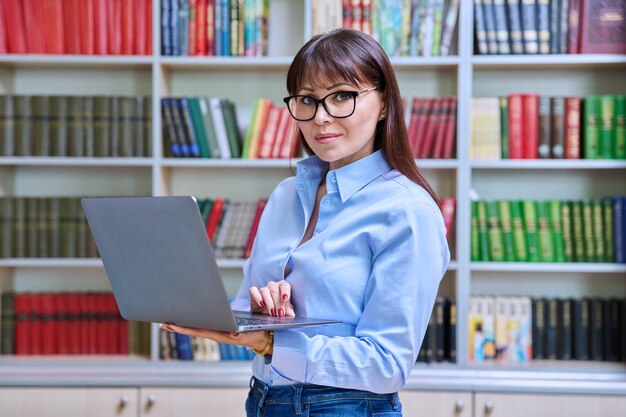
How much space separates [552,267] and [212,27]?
1.54m

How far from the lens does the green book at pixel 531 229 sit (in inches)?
118

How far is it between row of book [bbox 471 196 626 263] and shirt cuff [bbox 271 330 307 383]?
1.86 meters

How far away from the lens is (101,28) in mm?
3039

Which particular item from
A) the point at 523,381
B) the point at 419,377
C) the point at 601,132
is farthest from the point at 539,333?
the point at 601,132

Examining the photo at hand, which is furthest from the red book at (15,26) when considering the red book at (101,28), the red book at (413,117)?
the red book at (413,117)

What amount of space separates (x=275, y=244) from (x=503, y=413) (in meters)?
1.63

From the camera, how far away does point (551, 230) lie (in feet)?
9.86

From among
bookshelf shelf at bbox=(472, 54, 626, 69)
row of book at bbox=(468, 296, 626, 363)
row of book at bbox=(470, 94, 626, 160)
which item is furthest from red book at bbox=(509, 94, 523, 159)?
row of book at bbox=(468, 296, 626, 363)

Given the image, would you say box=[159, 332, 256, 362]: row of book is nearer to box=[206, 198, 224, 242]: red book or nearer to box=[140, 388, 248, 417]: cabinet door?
box=[140, 388, 248, 417]: cabinet door

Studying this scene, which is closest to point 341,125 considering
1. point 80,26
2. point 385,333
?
point 385,333

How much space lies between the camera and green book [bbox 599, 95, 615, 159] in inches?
116

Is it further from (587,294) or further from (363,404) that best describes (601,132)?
(363,404)

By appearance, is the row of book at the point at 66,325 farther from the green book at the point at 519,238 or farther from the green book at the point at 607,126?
the green book at the point at 607,126

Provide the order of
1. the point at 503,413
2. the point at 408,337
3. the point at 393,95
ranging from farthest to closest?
1. the point at 503,413
2. the point at 393,95
3. the point at 408,337
